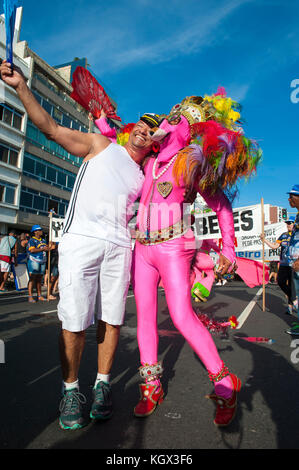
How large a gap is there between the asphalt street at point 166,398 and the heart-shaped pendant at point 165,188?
1.43 metres

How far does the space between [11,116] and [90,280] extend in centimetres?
2757

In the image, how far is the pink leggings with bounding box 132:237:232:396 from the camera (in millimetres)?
1932

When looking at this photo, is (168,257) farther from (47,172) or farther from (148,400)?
(47,172)

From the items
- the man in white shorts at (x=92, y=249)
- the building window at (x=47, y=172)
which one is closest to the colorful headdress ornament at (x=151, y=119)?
the man in white shorts at (x=92, y=249)

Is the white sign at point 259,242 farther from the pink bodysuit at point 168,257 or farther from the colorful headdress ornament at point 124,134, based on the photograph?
the pink bodysuit at point 168,257

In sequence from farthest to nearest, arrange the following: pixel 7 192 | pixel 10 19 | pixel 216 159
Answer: pixel 7 192 → pixel 216 159 → pixel 10 19

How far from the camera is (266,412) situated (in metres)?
2.02

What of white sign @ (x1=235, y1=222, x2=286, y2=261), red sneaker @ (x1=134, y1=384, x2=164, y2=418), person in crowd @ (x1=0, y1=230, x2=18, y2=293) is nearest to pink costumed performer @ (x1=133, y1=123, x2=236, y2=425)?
red sneaker @ (x1=134, y1=384, x2=164, y2=418)

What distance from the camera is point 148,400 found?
6.59ft

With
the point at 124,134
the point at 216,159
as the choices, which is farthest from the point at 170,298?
the point at 124,134

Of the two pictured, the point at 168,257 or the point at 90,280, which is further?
the point at 168,257

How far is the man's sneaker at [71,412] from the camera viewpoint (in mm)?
1759
